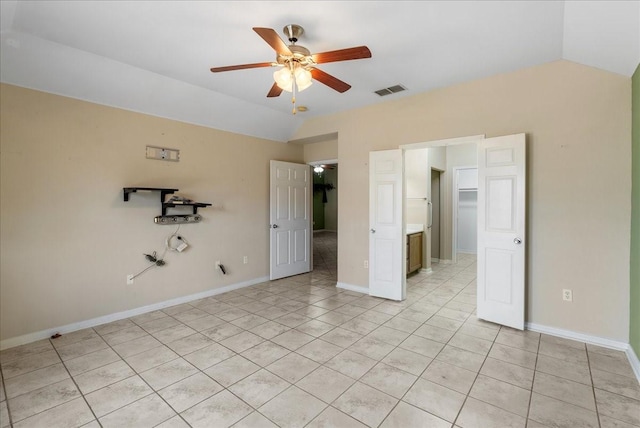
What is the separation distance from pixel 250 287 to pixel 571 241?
4206 millimetres

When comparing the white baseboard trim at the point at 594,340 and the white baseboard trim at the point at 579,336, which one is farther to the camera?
the white baseboard trim at the point at 579,336

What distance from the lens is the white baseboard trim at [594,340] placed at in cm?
237

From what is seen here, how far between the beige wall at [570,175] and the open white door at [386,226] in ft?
2.88

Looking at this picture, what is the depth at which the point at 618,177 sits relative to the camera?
8.73ft

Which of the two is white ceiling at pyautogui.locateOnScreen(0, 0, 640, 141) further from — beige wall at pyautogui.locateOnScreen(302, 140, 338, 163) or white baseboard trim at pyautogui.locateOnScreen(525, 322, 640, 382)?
white baseboard trim at pyautogui.locateOnScreen(525, 322, 640, 382)

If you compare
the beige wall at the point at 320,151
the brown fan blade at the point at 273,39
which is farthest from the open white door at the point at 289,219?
the brown fan blade at the point at 273,39

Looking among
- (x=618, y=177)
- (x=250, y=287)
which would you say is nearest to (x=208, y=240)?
(x=250, y=287)

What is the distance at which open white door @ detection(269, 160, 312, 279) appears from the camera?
201 inches

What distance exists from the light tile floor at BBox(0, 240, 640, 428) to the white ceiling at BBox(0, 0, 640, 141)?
8.45ft

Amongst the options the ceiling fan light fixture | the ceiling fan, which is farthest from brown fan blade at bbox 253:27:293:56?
the ceiling fan light fixture

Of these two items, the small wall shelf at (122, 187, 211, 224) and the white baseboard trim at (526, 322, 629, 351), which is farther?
the small wall shelf at (122, 187, 211, 224)

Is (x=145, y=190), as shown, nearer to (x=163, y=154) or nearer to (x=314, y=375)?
(x=163, y=154)

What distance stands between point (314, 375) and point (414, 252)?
354 cm

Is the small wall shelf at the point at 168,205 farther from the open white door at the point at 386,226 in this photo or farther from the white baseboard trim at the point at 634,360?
the white baseboard trim at the point at 634,360
